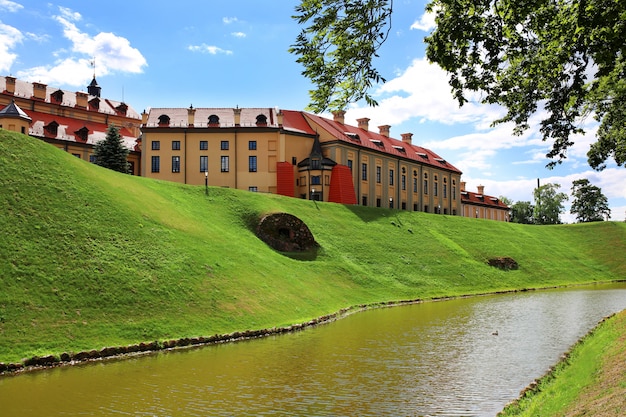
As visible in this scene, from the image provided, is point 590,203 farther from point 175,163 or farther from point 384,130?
point 175,163

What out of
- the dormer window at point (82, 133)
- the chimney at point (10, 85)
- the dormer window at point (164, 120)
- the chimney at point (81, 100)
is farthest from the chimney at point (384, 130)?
the chimney at point (10, 85)

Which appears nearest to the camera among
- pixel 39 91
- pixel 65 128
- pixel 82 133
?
pixel 65 128

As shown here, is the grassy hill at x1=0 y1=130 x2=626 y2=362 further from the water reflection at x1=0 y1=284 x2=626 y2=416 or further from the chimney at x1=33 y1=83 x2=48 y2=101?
the chimney at x1=33 y1=83 x2=48 y2=101

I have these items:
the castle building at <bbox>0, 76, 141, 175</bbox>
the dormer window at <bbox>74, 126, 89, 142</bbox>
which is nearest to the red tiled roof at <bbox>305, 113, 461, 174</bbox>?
the castle building at <bbox>0, 76, 141, 175</bbox>

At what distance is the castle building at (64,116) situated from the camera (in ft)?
248

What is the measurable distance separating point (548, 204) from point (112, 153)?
11425 cm

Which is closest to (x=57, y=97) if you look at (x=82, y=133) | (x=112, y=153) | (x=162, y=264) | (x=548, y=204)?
(x=82, y=133)

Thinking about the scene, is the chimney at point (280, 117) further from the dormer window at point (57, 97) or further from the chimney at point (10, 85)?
the chimney at point (10, 85)

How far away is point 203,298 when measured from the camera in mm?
29359

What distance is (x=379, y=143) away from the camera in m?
90.3

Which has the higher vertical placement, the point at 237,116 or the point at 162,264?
the point at 237,116

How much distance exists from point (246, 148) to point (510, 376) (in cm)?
5904

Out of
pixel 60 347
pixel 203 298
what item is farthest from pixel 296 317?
pixel 60 347

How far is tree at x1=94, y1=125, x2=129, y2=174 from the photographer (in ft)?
211
